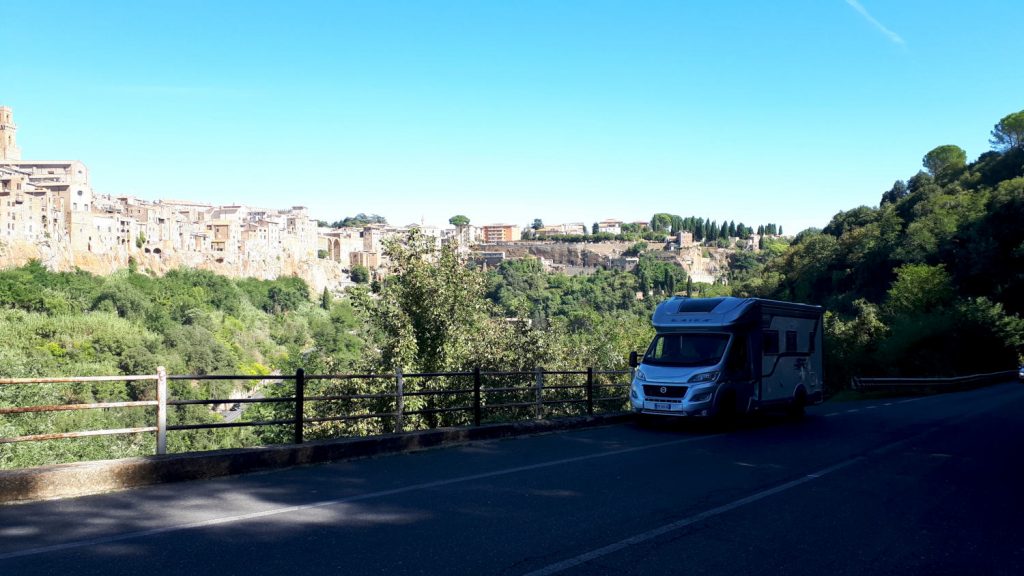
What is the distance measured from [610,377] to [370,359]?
58.9 feet

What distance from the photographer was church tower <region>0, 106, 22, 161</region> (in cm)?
17625

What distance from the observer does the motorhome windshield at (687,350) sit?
14914 mm

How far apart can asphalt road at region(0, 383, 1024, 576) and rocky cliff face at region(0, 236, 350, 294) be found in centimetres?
13160

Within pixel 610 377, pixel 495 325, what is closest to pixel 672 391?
pixel 495 325

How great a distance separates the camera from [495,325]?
99.3 ft

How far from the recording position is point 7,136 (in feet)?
585

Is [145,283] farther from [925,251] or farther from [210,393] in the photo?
[925,251]

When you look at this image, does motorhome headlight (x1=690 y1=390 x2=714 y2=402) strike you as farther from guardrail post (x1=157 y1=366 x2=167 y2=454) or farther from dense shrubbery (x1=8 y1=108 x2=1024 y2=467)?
guardrail post (x1=157 y1=366 x2=167 y2=454)

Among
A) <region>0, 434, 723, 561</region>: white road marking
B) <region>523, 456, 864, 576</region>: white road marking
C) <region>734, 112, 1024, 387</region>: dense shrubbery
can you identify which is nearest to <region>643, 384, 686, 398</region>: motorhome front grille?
<region>0, 434, 723, 561</region>: white road marking

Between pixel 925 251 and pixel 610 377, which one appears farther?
pixel 925 251

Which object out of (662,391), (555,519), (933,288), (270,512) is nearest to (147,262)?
(933,288)

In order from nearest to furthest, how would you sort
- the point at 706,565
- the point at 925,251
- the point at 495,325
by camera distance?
the point at 706,565 < the point at 495,325 < the point at 925,251

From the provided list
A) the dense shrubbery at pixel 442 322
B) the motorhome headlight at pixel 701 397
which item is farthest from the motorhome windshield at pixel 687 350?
the dense shrubbery at pixel 442 322

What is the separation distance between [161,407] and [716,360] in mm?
10219
